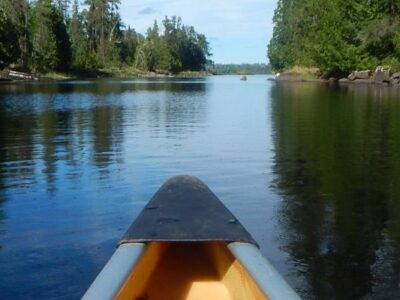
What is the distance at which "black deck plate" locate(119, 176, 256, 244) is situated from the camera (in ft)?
17.9

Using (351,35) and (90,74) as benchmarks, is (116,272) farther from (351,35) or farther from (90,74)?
(90,74)

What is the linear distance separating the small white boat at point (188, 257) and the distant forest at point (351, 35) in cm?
5948

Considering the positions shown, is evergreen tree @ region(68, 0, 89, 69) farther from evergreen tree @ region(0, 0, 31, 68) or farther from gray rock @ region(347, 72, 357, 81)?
gray rock @ region(347, 72, 357, 81)

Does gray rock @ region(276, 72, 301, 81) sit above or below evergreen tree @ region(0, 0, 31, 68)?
below

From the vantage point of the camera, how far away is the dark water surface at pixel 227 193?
741 cm

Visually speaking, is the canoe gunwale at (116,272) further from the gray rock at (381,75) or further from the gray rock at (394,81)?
the gray rock at (381,75)

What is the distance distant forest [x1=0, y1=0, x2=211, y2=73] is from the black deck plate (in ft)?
289

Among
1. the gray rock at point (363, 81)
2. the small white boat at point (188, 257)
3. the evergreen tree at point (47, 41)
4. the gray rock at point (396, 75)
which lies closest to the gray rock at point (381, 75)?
the gray rock at point (396, 75)

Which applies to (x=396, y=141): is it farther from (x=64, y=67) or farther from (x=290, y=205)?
(x=64, y=67)

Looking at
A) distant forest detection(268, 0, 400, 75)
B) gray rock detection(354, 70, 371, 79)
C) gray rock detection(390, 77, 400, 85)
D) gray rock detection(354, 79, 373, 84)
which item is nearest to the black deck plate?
distant forest detection(268, 0, 400, 75)

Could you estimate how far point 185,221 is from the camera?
5.88 metres

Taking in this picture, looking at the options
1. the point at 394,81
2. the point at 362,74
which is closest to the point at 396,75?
the point at 394,81

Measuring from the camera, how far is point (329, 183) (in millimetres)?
12609

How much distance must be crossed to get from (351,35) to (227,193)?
67494mm
